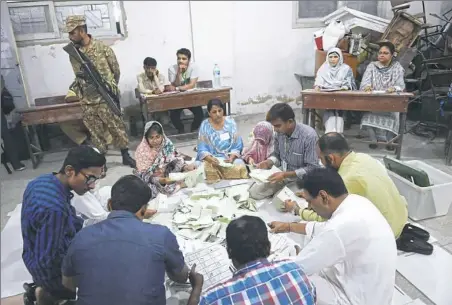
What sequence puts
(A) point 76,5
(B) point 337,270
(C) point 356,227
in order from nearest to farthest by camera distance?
1. (C) point 356,227
2. (B) point 337,270
3. (A) point 76,5

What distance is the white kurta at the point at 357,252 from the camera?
1614 mm

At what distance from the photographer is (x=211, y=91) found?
189 inches

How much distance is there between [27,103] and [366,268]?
4895 mm

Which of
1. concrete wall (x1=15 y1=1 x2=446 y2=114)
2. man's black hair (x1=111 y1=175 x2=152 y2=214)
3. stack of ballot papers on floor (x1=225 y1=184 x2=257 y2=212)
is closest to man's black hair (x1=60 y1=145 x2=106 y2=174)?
man's black hair (x1=111 y1=175 x2=152 y2=214)

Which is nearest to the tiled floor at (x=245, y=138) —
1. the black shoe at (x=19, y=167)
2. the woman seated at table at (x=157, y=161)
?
the black shoe at (x=19, y=167)

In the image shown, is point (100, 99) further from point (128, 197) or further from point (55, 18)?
point (128, 197)

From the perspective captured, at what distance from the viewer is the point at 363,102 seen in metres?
4.16

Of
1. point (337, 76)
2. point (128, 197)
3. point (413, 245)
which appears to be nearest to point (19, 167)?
point (128, 197)

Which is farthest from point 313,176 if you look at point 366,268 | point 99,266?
Result: point 99,266

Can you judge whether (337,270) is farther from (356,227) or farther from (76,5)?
(76,5)

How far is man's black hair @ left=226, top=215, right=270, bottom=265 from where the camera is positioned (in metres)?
1.34

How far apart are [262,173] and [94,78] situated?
7.14 ft

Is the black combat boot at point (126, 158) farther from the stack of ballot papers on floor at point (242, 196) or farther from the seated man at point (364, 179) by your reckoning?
the seated man at point (364, 179)

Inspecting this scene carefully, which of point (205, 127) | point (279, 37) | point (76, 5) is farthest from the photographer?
point (279, 37)
